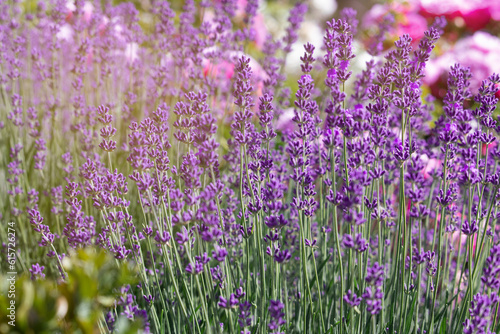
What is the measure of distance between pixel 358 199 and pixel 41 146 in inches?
63.8

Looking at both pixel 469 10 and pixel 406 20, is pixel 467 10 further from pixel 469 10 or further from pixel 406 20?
pixel 406 20

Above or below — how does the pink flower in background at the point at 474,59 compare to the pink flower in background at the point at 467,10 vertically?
below

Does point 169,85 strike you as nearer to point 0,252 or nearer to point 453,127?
point 0,252

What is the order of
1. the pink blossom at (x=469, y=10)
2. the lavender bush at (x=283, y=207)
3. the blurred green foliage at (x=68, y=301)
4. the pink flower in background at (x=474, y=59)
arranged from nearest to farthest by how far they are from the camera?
the blurred green foliage at (x=68, y=301)
the lavender bush at (x=283, y=207)
the pink flower in background at (x=474, y=59)
the pink blossom at (x=469, y=10)

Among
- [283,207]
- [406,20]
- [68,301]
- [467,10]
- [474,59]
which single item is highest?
[467,10]

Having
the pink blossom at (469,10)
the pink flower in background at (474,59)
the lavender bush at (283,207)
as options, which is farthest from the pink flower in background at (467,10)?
the lavender bush at (283,207)

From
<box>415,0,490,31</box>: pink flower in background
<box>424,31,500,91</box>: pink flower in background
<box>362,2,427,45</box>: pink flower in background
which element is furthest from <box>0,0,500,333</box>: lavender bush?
<box>415,0,490,31</box>: pink flower in background

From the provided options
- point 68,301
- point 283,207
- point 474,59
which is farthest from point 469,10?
point 68,301

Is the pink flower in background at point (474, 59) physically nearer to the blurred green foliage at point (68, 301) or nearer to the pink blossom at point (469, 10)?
the pink blossom at point (469, 10)

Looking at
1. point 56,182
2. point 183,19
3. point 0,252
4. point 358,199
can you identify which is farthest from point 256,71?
point 358,199

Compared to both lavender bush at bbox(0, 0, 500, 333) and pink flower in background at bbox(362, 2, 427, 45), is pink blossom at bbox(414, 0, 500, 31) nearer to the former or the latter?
pink flower in background at bbox(362, 2, 427, 45)

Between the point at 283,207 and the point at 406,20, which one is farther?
the point at 406,20

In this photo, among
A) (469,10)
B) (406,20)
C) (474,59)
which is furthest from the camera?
(406,20)

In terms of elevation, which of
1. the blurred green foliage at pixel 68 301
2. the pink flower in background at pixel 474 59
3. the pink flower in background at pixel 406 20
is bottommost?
the blurred green foliage at pixel 68 301
